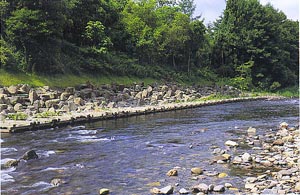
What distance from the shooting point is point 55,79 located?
3384 cm

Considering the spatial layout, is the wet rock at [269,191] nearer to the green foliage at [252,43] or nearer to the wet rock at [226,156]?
the wet rock at [226,156]

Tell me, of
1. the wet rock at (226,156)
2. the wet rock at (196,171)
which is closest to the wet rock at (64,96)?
the wet rock at (226,156)

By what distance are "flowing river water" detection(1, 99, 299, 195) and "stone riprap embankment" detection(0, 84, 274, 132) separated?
1.18m

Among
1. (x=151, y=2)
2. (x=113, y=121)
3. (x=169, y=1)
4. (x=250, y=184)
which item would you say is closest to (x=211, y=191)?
(x=250, y=184)

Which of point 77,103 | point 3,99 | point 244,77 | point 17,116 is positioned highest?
point 244,77

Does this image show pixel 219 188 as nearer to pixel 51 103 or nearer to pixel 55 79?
pixel 51 103

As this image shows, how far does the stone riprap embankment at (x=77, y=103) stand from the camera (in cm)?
2084

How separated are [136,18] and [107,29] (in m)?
5.83

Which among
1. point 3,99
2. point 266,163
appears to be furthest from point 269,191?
point 3,99

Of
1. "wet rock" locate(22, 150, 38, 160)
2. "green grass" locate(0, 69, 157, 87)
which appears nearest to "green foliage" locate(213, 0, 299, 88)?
"green grass" locate(0, 69, 157, 87)

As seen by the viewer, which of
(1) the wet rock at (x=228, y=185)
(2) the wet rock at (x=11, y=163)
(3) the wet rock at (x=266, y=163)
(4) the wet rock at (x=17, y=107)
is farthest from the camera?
(4) the wet rock at (x=17, y=107)

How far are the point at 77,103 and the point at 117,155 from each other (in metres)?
14.3

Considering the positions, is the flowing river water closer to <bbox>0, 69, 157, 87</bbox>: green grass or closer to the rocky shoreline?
the rocky shoreline

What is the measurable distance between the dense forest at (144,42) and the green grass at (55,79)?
0.73 m
